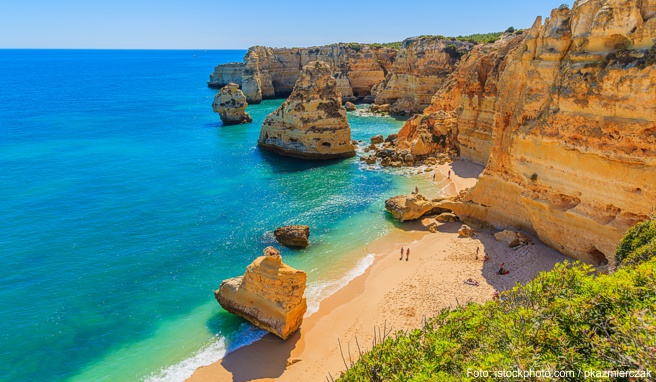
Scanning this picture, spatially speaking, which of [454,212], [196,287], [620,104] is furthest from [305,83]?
[620,104]

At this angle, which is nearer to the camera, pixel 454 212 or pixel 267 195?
pixel 454 212

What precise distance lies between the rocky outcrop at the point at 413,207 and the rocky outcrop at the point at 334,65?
187ft

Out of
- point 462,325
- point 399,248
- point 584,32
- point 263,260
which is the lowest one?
point 399,248

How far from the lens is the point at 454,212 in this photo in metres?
28.3

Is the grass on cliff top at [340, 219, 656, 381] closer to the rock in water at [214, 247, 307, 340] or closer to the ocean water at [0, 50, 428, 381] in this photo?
the rock in water at [214, 247, 307, 340]

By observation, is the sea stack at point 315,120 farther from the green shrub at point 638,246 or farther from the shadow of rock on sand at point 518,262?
the green shrub at point 638,246

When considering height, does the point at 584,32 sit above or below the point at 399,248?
above

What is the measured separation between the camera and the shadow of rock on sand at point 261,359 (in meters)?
16.1

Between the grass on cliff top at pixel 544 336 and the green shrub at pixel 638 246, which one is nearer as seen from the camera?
the grass on cliff top at pixel 544 336

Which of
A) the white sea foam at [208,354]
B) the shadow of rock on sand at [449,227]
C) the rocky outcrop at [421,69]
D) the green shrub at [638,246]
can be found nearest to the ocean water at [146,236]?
the white sea foam at [208,354]

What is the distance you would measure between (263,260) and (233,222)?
12.3 meters

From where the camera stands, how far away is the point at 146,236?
88.8 feet

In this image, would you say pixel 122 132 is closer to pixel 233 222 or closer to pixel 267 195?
pixel 267 195

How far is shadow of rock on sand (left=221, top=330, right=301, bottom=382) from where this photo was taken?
1609 cm
